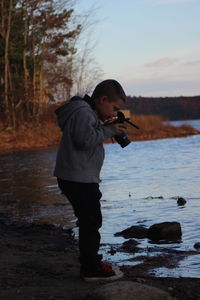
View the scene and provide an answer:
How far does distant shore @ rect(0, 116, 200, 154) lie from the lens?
112 ft

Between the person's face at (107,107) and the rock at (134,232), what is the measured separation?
329 cm

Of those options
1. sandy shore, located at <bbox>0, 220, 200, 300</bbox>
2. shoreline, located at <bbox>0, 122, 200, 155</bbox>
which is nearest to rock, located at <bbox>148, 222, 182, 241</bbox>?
sandy shore, located at <bbox>0, 220, 200, 300</bbox>

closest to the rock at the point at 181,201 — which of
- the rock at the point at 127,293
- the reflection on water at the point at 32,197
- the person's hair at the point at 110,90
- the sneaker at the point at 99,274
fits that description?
the reflection on water at the point at 32,197

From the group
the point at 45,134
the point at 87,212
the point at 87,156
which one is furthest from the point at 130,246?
the point at 45,134

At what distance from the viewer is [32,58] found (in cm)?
3709

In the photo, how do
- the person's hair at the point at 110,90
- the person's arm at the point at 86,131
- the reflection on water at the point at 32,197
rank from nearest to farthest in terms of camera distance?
1. the person's arm at the point at 86,131
2. the person's hair at the point at 110,90
3. the reflection on water at the point at 32,197

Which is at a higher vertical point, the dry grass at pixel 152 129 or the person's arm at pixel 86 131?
the person's arm at pixel 86 131

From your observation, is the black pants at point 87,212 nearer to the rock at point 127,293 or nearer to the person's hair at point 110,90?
the rock at point 127,293

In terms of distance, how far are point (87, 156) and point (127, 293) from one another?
1.14m

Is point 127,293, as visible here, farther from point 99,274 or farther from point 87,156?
point 87,156

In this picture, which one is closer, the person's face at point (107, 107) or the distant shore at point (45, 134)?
the person's face at point (107, 107)

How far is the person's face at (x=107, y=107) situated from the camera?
15.7 feet

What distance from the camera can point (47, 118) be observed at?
124 feet

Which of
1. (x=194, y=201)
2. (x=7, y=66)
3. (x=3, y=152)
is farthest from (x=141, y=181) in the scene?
(x=7, y=66)
